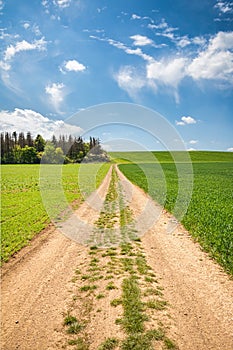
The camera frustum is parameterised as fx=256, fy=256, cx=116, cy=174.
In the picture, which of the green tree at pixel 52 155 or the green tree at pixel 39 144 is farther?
the green tree at pixel 39 144

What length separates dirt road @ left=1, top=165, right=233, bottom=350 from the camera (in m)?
5.17

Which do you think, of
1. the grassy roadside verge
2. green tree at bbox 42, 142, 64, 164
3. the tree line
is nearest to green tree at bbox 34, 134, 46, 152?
the tree line

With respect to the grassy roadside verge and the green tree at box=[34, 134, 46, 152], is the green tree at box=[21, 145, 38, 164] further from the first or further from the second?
the grassy roadside verge

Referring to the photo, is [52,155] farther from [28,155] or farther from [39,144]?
[39,144]

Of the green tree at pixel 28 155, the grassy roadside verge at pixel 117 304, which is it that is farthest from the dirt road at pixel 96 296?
the green tree at pixel 28 155

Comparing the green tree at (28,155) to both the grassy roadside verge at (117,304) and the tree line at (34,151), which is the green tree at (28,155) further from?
the grassy roadside verge at (117,304)

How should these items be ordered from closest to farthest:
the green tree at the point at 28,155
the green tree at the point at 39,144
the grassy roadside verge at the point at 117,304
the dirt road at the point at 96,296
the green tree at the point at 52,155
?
the grassy roadside verge at the point at 117,304
the dirt road at the point at 96,296
the green tree at the point at 52,155
the green tree at the point at 28,155
the green tree at the point at 39,144

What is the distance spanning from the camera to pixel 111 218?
47.4ft

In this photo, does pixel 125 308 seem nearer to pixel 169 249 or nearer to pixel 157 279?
pixel 157 279

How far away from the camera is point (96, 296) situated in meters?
6.58

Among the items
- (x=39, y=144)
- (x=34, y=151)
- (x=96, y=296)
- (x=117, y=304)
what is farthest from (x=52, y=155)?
(x=117, y=304)

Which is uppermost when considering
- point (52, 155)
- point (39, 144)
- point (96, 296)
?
point (39, 144)

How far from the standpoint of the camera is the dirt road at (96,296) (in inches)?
203

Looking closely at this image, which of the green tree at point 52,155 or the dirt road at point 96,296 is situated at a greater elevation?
the green tree at point 52,155
